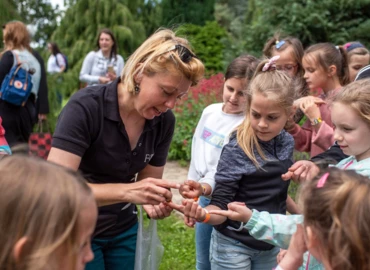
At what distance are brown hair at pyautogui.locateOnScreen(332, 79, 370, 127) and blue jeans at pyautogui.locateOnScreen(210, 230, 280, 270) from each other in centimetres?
89

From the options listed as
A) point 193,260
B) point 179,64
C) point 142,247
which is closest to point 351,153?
point 179,64

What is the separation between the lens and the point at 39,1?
23859 millimetres

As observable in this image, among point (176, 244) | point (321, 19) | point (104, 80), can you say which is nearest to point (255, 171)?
point (176, 244)

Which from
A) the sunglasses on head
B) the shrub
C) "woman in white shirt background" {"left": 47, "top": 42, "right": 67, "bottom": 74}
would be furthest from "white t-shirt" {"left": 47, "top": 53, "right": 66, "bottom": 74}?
the sunglasses on head

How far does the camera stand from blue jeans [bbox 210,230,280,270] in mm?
2839

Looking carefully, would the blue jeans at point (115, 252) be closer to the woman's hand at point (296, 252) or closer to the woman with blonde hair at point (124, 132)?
the woman with blonde hair at point (124, 132)

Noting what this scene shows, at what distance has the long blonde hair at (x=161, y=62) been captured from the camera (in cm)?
257

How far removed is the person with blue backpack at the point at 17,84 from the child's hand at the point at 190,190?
328cm

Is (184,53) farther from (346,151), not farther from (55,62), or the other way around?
(55,62)

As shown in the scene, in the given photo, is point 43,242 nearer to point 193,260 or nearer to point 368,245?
point 368,245

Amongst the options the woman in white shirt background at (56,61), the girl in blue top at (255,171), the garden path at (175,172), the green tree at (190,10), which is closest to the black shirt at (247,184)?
the girl in blue top at (255,171)

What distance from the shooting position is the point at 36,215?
4.66ft

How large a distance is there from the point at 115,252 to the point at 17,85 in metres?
3.31

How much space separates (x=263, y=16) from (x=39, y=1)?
15469 millimetres
